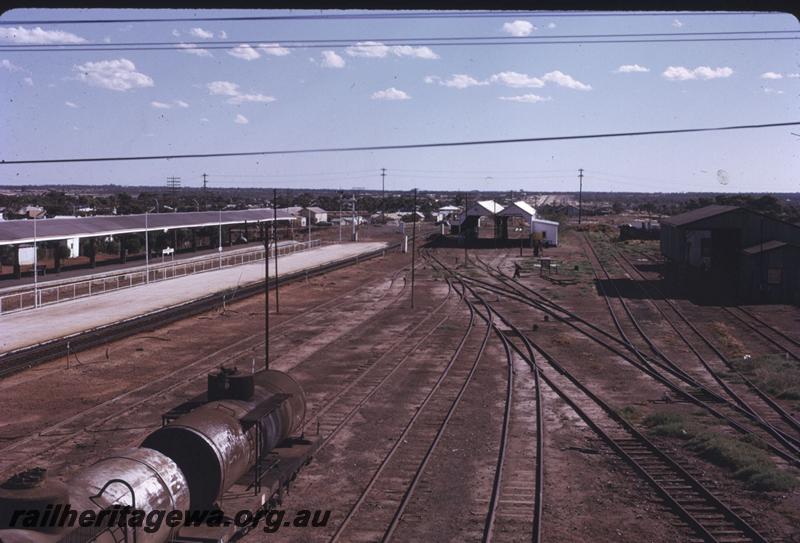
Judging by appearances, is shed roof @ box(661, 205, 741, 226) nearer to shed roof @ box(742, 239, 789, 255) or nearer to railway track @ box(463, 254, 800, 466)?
shed roof @ box(742, 239, 789, 255)

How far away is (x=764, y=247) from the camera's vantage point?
4638 centimetres

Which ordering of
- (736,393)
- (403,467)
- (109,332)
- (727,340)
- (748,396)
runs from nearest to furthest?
(403,467) < (748,396) < (736,393) < (109,332) < (727,340)

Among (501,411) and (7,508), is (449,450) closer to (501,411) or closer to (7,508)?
(501,411)

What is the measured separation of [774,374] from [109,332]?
26.8m

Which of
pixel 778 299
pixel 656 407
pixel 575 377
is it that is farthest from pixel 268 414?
pixel 778 299

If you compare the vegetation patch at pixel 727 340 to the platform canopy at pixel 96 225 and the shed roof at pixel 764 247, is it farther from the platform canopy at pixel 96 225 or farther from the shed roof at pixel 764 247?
the platform canopy at pixel 96 225

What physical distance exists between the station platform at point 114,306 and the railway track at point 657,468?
20293 mm

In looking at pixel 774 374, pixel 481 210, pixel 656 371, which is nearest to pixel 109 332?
pixel 656 371

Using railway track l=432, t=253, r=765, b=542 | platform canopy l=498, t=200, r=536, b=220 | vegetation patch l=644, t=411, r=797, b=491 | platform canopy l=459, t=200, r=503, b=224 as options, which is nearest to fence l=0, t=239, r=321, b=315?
railway track l=432, t=253, r=765, b=542

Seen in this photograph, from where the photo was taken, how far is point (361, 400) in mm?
23531

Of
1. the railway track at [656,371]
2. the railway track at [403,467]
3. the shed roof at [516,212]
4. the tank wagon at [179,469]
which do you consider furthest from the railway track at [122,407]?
the shed roof at [516,212]

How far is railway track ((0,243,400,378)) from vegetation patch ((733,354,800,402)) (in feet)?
84.3

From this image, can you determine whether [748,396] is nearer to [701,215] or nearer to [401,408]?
[401,408]

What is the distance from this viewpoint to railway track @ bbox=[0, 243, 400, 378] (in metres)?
26.5
